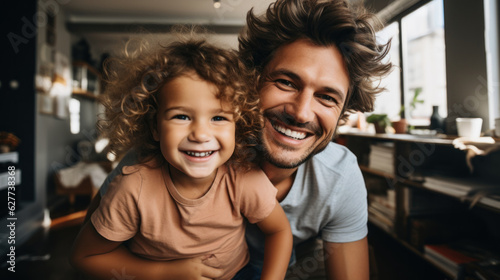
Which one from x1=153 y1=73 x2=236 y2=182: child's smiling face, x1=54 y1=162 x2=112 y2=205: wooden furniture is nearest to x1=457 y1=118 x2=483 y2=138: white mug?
x1=153 y1=73 x2=236 y2=182: child's smiling face

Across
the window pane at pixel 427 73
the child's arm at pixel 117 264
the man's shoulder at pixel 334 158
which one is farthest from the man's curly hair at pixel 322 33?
the window pane at pixel 427 73

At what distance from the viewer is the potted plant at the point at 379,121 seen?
1.50 meters

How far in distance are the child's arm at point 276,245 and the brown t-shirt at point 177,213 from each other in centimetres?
3

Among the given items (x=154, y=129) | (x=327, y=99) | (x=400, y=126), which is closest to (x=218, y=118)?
(x=154, y=129)

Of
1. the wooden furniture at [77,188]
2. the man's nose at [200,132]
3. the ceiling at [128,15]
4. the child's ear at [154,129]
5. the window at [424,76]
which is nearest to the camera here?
the man's nose at [200,132]

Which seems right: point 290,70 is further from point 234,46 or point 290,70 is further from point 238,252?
point 238,252

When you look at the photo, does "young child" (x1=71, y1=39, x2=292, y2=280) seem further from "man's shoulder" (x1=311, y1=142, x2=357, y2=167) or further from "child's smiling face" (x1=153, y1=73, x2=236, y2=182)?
"man's shoulder" (x1=311, y1=142, x2=357, y2=167)

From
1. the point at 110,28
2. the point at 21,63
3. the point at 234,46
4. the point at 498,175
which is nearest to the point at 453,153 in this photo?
the point at 498,175

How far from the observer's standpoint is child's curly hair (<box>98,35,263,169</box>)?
2.11ft

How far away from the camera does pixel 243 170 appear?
2.42 feet

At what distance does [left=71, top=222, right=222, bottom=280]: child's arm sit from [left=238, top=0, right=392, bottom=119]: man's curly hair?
0.56m

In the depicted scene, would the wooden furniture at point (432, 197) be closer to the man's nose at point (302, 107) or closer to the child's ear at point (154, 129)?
the man's nose at point (302, 107)

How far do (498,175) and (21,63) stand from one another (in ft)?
12.4

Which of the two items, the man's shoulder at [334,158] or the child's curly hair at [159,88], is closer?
the child's curly hair at [159,88]
